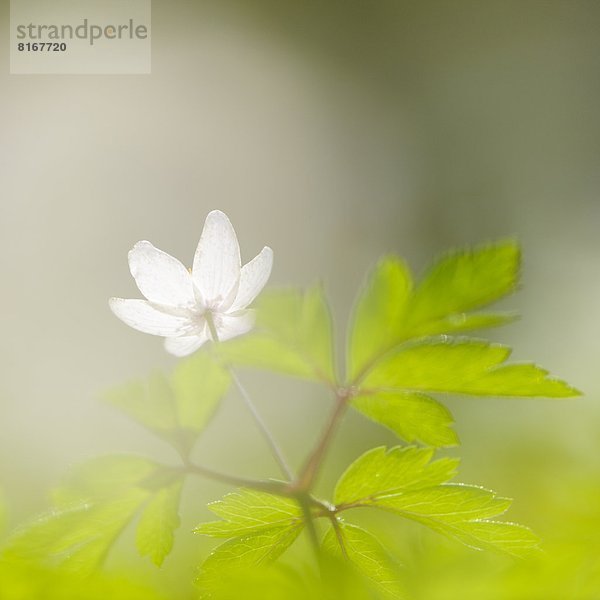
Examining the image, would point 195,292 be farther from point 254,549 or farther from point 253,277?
point 254,549

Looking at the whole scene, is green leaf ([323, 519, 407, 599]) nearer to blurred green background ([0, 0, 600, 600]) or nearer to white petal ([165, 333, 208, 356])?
blurred green background ([0, 0, 600, 600])

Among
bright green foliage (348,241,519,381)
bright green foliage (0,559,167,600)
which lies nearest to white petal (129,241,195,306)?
bright green foliage (348,241,519,381)

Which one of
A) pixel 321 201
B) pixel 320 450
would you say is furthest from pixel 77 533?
pixel 321 201

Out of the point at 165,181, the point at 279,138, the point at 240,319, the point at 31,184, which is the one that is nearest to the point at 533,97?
the point at 279,138

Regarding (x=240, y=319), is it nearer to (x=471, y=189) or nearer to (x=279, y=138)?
(x=279, y=138)

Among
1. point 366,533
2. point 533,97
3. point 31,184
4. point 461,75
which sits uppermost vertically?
point 461,75

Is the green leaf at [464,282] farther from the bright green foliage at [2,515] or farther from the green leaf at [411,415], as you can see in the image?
the bright green foliage at [2,515]
